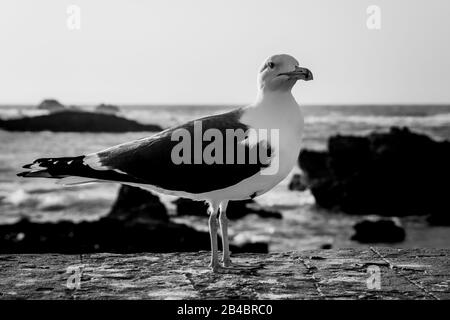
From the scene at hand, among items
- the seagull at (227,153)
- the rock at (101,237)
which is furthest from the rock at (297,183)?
the seagull at (227,153)

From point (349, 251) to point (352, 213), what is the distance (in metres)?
17.9

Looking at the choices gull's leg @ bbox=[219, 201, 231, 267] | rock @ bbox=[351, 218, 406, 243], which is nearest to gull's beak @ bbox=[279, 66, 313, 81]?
gull's leg @ bbox=[219, 201, 231, 267]

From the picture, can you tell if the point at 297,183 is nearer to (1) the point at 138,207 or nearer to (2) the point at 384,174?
(2) the point at 384,174

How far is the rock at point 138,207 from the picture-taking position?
18203 mm

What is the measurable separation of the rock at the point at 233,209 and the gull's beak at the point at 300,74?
1403cm

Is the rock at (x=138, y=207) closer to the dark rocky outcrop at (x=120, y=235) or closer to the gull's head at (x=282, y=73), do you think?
the dark rocky outcrop at (x=120, y=235)

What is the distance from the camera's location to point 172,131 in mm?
5848

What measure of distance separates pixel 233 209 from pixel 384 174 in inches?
287

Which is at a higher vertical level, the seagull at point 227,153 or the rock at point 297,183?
the seagull at point 227,153

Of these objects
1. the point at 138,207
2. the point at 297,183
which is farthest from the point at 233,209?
the point at 297,183

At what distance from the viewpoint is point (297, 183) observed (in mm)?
27125

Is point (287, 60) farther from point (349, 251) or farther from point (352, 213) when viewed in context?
point (352, 213)

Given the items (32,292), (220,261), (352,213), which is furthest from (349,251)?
(352,213)

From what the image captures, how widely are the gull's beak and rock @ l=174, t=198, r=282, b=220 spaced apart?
14.0 metres
